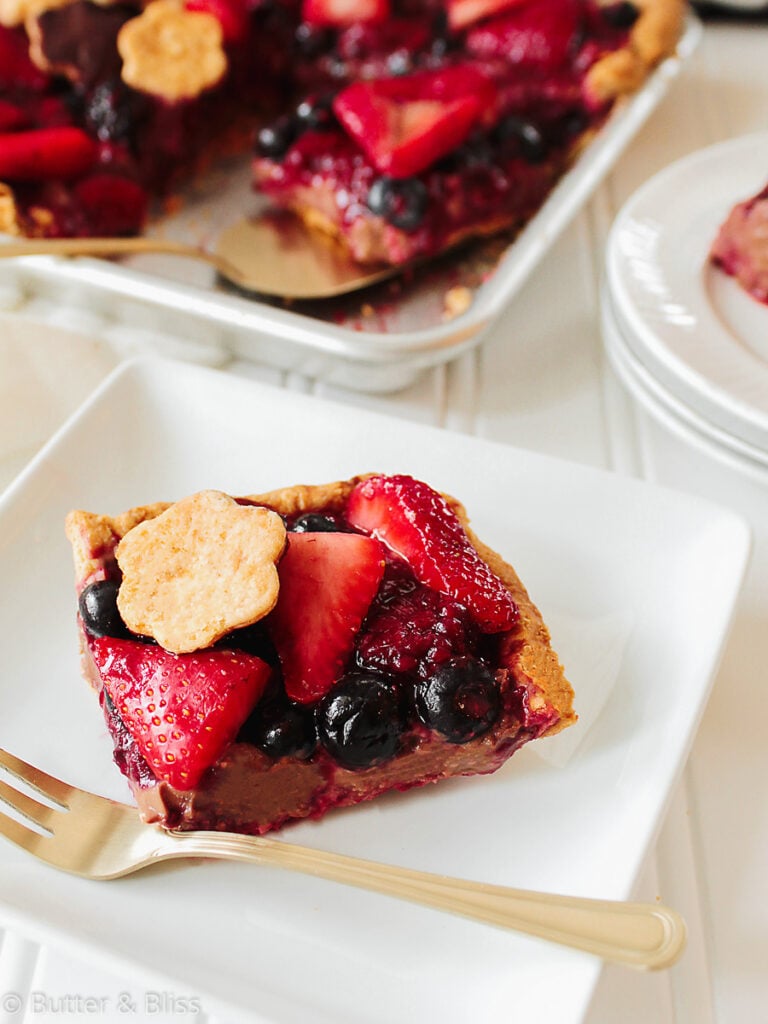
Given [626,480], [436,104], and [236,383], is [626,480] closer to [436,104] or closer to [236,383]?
[236,383]

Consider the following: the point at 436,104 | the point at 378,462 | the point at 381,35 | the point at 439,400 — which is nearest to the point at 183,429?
the point at 378,462

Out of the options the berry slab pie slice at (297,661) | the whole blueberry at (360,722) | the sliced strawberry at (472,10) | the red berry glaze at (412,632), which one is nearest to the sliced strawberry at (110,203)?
the sliced strawberry at (472,10)

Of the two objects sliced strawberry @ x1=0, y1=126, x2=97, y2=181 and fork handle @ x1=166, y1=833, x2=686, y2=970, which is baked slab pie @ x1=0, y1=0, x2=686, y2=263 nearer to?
sliced strawberry @ x1=0, y1=126, x2=97, y2=181

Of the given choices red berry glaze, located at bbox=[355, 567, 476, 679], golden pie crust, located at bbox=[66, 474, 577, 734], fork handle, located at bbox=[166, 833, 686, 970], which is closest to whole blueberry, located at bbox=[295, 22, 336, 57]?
golden pie crust, located at bbox=[66, 474, 577, 734]

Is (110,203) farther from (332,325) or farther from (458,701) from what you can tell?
(458,701)

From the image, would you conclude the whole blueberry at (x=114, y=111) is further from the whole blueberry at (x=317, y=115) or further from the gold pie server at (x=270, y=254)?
the whole blueberry at (x=317, y=115)

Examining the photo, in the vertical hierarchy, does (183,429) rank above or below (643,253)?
below

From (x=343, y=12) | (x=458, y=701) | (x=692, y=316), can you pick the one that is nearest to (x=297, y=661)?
(x=458, y=701)
